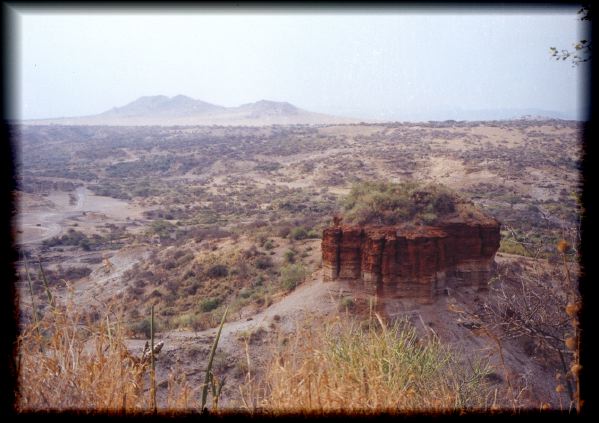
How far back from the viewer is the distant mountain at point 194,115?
455 feet

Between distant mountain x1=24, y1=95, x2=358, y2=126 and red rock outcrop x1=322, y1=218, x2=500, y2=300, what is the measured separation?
11609cm

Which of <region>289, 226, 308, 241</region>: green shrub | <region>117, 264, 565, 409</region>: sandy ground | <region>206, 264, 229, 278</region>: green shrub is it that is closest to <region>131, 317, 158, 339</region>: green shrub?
<region>117, 264, 565, 409</region>: sandy ground

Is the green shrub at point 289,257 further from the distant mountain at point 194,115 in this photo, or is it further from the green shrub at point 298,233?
the distant mountain at point 194,115

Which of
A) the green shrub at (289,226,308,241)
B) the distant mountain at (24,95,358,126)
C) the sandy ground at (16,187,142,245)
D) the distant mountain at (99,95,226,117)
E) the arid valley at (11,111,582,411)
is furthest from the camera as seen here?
the distant mountain at (99,95,226,117)

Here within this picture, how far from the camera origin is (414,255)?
1223cm

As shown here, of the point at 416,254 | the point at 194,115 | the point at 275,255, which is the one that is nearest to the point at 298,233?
the point at 275,255

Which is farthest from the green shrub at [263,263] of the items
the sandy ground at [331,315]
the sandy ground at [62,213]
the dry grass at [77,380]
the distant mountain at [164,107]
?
the distant mountain at [164,107]

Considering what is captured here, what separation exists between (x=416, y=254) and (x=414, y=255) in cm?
7

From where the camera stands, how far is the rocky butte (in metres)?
12.3

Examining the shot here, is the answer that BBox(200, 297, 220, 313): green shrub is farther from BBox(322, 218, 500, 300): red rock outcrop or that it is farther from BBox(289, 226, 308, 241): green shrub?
BBox(289, 226, 308, 241): green shrub

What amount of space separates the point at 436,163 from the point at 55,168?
4605 cm

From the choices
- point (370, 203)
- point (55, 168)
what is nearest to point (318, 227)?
point (370, 203)

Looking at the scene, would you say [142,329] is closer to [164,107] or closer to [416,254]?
[416,254]

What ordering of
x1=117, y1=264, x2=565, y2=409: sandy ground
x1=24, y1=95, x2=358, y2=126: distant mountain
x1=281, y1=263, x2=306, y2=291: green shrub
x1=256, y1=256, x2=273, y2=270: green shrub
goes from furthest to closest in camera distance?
x1=24, y1=95, x2=358, y2=126: distant mountain, x1=256, y1=256, x2=273, y2=270: green shrub, x1=281, y1=263, x2=306, y2=291: green shrub, x1=117, y1=264, x2=565, y2=409: sandy ground
